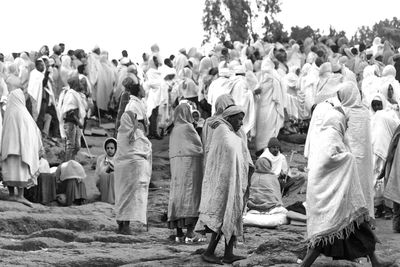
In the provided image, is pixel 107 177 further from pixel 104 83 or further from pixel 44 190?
pixel 104 83

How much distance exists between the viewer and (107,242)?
1278 centimetres

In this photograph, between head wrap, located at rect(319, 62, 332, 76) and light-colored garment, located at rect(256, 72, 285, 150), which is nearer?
light-colored garment, located at rect(256, 72, 285, 150)

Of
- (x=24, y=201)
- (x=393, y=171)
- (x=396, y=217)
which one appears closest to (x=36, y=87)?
(x=24, y=201)

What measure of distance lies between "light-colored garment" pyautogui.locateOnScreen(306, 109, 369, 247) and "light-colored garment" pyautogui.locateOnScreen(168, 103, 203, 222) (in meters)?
2.24

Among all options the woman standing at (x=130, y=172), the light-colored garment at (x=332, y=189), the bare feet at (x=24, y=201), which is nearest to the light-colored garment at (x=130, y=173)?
the woman standing at (x=130, y=172)

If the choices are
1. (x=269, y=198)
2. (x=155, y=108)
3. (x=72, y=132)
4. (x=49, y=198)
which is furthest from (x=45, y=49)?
(x=269, y=198)

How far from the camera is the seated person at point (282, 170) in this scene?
56.1ft

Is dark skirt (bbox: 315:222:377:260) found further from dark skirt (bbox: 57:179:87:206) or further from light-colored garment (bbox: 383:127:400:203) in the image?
dark skirt (bbox: 57:179:87:206)

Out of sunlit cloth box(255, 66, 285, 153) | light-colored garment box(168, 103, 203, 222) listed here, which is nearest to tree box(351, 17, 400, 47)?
sunlit cloth box(255, 66, 285, 153)

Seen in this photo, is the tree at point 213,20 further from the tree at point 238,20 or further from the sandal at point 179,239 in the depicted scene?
the sandal at point 179,239

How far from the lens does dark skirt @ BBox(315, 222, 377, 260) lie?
10.2 m

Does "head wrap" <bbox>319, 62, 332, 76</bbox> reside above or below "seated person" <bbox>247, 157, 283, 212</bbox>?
above

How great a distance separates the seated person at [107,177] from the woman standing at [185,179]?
395cm

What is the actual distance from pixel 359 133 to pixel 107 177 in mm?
5047
